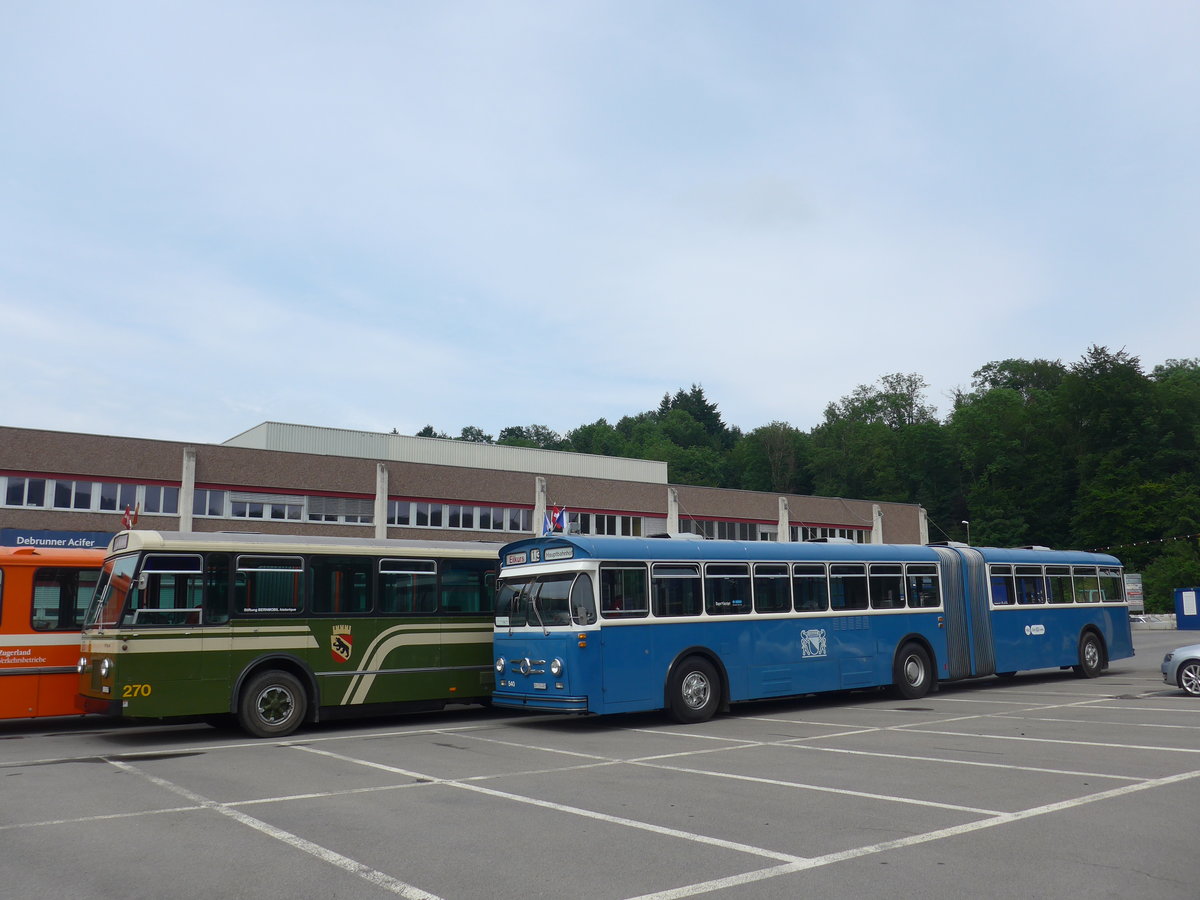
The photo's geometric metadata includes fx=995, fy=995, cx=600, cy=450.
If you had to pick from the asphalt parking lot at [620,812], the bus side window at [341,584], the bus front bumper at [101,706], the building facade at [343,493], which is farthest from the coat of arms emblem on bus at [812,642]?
the building facade at [343,493]

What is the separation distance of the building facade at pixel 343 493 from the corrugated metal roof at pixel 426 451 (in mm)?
70

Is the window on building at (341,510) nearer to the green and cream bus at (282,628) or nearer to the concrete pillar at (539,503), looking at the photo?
the concrete pillar at (539,503)

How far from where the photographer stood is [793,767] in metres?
10.7

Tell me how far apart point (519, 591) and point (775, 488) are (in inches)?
3730

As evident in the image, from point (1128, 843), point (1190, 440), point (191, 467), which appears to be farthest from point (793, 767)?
point (1190, 440)

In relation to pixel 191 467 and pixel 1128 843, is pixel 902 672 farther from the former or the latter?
pixel 191 467

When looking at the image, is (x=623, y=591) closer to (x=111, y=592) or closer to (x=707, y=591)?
(x=707, y=591)

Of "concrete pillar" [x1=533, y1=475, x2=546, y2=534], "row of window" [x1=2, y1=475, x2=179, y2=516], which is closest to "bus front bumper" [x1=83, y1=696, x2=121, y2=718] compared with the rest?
"row of window" [x1=2, y1=475, x2=179, y2=516]

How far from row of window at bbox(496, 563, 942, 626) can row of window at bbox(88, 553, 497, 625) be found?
3.97 ft

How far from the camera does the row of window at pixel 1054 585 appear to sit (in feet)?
70.0

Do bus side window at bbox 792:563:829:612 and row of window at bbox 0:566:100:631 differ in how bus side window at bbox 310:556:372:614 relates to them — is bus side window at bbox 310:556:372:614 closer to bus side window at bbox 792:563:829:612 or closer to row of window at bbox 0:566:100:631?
row of window at bbox 0:566:100:631

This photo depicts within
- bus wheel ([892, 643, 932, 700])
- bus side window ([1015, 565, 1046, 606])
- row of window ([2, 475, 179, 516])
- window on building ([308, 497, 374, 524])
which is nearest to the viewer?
bus wheel ([892, 643, 932, 700])

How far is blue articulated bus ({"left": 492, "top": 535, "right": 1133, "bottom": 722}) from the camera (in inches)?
578

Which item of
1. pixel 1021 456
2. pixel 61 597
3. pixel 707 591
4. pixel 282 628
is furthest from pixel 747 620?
pixel 1021 456
